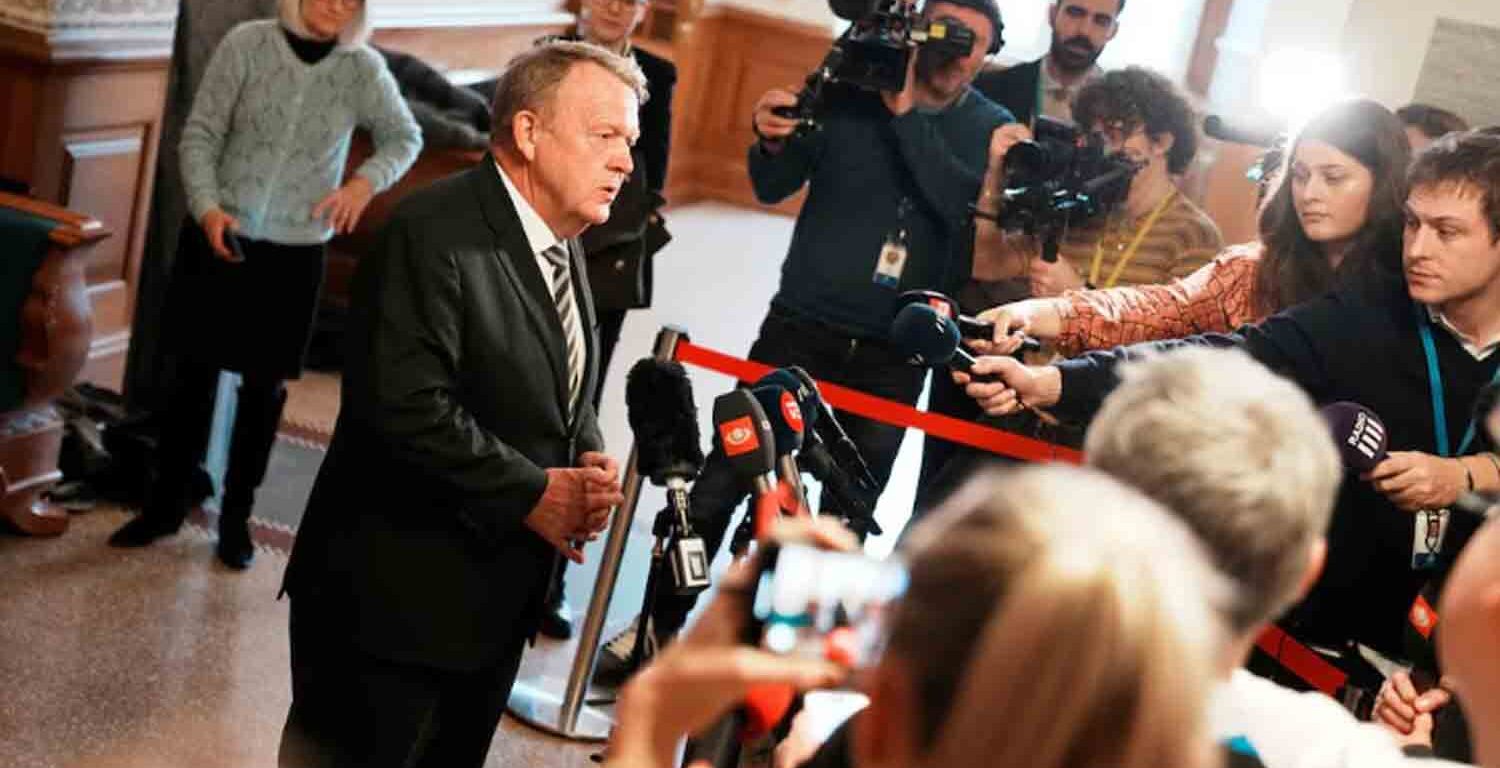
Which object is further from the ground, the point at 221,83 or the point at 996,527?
the point at 996,527

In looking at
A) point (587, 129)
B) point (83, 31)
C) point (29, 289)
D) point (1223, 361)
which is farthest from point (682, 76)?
point (1223, 361)

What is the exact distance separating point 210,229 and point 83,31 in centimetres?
113

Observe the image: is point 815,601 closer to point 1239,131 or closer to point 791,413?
point 791,413

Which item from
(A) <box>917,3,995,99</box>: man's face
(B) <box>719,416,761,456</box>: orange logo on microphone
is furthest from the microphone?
(A) <box>917,3,995,99</box>: man's face

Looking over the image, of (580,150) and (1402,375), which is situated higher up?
(580,150)

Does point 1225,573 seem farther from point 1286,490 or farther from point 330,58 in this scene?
point 330,58

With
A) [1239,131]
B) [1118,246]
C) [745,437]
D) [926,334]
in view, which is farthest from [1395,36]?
[745,437]

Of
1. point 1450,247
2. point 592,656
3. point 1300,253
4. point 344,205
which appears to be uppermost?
point 1450,247

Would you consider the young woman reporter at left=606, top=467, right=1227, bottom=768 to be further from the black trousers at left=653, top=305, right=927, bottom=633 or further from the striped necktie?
the black trousers at left=653, top=305, right=927, bottom=633

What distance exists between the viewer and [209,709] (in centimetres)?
420

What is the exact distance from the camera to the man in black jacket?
3.36 meters

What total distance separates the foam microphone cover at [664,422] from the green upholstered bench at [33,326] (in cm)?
222

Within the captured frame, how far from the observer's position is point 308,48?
476 centimetres

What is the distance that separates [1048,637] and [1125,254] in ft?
11.3
